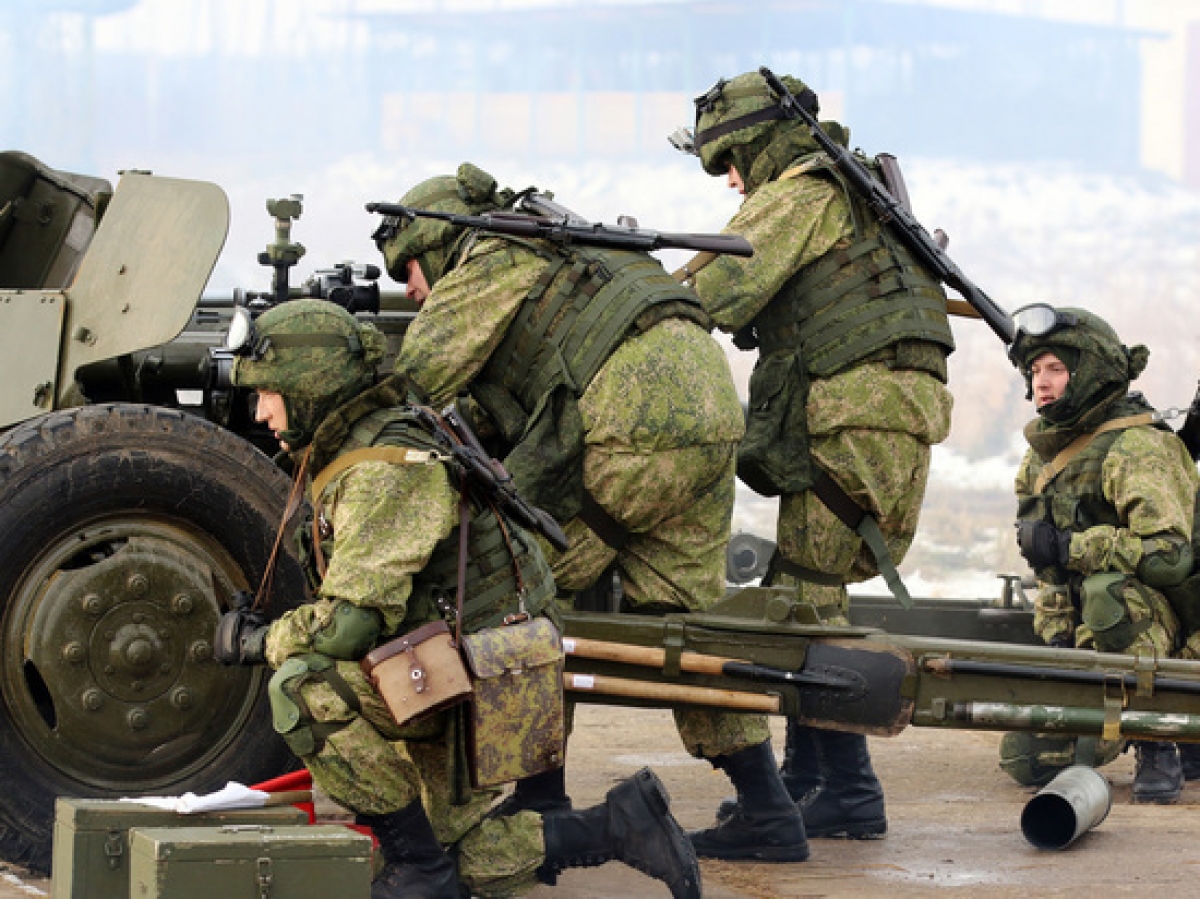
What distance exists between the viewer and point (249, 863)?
464 cm

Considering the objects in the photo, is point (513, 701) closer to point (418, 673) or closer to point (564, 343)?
point (418, 673)

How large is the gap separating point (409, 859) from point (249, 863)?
844 mm

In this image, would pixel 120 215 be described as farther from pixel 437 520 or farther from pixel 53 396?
pixel 437 520

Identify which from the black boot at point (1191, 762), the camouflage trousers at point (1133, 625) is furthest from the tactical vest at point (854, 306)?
the black boot at point (1191, 762)

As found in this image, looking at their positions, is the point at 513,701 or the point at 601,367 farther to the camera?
the point at 601,367

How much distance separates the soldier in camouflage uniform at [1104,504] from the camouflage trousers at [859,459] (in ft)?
2.96

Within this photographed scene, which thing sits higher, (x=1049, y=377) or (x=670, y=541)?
(x=1049, y=377)

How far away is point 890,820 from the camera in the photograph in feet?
23.4

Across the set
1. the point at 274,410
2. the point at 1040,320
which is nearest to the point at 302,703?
the point at 274,410

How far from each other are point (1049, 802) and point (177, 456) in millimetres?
2836

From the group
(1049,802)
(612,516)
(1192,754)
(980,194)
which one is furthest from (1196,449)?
(980,194)

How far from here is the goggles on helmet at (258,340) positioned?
545cm

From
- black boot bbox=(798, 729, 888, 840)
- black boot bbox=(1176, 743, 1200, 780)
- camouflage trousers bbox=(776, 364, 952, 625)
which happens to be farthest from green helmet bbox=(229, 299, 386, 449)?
black boot bbox=(1176, 743, 1200, 780)

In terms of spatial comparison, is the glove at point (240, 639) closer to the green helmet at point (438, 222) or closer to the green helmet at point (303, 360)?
the green helmet at point (303, 360)
